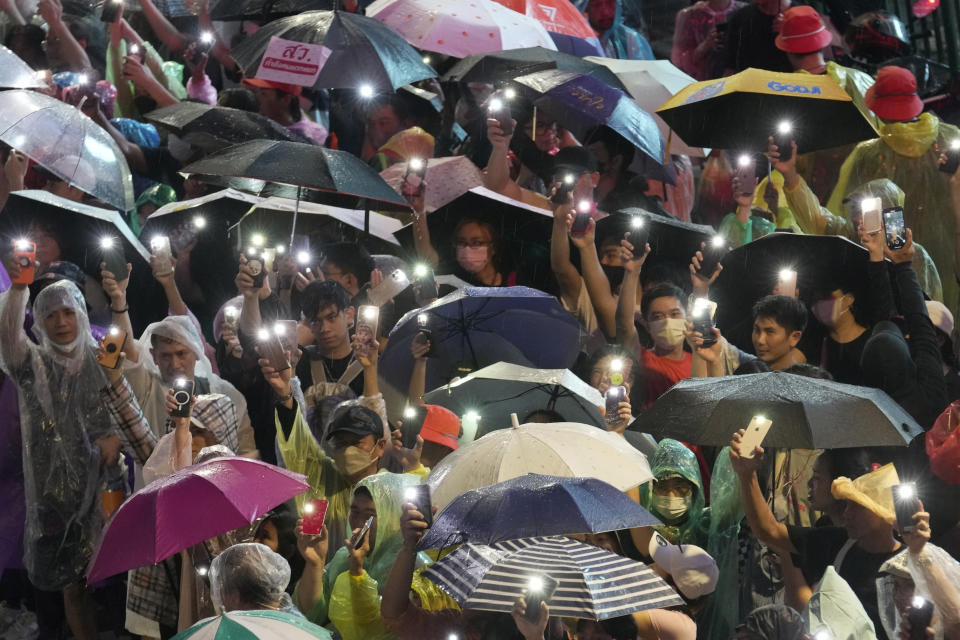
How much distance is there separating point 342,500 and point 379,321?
1478mm

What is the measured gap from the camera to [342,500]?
7.42 metres

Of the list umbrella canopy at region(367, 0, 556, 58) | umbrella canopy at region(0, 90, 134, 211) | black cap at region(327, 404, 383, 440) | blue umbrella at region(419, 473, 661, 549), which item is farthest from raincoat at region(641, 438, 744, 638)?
umbrella canopy at region(367, 0, 556, 58)

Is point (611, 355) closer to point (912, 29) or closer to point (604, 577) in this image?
point (604, 577)

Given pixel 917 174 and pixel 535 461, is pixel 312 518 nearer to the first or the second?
pixel 535 461

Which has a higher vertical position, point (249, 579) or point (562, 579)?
point (562, 579)

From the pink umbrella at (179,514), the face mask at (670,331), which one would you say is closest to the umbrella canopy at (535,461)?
the pink umbrella at (179,514)

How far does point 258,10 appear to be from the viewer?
1119cm

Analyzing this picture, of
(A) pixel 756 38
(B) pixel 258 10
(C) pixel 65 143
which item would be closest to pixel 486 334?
(C) pixel 65 143

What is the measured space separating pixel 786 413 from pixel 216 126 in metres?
4.19

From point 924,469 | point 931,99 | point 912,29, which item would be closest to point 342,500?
point 924,469

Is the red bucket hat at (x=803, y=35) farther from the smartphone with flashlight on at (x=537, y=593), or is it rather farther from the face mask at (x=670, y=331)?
the smartphone with flashlight on at (x=537, y=593)

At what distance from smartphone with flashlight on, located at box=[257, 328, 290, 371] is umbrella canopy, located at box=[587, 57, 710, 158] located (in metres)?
3.38

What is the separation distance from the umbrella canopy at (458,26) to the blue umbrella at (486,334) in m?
2.68

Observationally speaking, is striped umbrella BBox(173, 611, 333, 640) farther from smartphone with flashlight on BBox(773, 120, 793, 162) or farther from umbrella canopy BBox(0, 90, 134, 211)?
smartphone with flashlight on BBox(773, 120, 793, 162)
